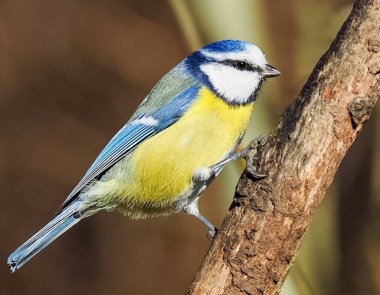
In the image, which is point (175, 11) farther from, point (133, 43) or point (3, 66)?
point (3, 66)

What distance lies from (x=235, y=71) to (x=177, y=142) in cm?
44

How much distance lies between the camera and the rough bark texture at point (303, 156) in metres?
2.20

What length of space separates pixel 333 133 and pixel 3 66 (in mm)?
3872

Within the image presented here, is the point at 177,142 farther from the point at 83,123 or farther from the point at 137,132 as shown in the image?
the point at 83,123

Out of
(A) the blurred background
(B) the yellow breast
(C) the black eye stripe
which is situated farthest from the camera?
(A) the blurred background

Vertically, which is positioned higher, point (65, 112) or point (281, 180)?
point (65, 112)

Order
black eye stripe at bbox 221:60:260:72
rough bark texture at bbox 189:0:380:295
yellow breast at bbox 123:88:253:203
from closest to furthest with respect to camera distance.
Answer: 1. rough bark texture at bbox 189:0:380:295
2. yellow breast at bbox 123:88:253:203
3. black eye stripe at bbox 221:60:260:72

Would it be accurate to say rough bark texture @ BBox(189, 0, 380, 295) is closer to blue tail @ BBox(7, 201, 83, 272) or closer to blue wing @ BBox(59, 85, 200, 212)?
blue wing @ BBox(59, 85, 200, 212)

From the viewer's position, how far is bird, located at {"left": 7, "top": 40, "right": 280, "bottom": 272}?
9.68 ft

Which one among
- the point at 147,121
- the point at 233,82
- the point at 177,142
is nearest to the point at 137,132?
the point at 147,121

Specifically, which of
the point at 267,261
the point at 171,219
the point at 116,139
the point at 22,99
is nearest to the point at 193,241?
the point at 171,219

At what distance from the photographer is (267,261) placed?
7.41 ft

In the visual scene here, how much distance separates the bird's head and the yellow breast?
0.05 meters

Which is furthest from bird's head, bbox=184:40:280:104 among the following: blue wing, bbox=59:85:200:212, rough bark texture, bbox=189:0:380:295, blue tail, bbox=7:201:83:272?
blue tail, bbox=7:201:83:272
